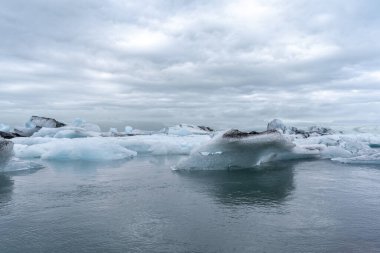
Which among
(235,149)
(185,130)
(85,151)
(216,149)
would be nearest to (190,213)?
(216,149)

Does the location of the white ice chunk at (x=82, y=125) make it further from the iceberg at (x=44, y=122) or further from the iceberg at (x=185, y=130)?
the iceberg at (x=185, y=130)

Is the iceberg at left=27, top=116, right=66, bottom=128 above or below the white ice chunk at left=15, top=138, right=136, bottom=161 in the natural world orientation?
above

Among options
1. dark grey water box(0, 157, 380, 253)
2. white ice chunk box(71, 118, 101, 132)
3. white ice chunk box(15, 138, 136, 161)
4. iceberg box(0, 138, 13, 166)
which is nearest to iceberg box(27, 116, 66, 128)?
white ice chunk box(71, 118, 101, 132)

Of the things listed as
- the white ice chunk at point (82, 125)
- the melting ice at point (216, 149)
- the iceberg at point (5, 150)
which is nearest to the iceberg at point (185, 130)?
the white ice chunk at point (82, 125)

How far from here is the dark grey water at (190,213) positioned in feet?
16.6

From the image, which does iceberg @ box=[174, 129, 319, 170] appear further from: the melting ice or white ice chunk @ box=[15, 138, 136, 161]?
white ice chunk @ box=[15, 138, 136, 161]

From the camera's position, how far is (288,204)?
742 centimetres

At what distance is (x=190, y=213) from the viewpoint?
6750 millimetres

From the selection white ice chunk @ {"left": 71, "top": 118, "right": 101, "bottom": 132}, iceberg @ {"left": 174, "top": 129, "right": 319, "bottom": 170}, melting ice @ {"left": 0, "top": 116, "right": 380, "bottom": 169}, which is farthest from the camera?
white ice chunk @ {"left": 71, "top": 118, "right": 101, "bottom": 132}

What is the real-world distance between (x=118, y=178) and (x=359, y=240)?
23.9ft

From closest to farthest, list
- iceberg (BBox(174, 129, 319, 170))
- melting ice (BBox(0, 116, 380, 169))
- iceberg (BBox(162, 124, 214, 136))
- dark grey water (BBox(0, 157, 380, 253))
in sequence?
dark grey water (BBox(0, 157, 380, 253)) → iceberg (BBox(174, 129, 319, 170)) → melting ice (BBox(0, 116, 380, 169)) → iceberg (BBox(162, 124, 214, 136))

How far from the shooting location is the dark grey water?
507 centimetres

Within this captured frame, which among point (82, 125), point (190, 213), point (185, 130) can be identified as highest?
point (82, 125)

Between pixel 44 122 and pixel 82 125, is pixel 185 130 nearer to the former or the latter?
pixel 82 125
